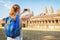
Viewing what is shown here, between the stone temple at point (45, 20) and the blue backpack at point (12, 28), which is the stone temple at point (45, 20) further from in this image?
the blue backpack at point (12, 28)

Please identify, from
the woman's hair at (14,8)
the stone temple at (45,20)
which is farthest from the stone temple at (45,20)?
the woman's hair at (14,8)

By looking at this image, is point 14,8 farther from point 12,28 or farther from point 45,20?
point 45,20

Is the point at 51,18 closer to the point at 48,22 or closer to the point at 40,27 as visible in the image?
the point at 48,22

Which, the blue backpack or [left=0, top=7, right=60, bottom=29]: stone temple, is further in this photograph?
[left=0, top=7, right=60, bottom=29]: stone temple

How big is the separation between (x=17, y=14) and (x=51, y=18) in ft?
76.1

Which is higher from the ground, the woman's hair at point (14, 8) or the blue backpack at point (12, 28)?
the woman's hair at point (14, 8)

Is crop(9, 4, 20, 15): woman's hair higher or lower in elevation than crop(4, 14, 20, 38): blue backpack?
higher

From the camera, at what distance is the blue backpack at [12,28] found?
6.27ft

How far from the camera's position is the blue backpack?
191cm

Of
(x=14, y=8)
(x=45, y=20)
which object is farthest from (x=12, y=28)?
(x=45, y=20)

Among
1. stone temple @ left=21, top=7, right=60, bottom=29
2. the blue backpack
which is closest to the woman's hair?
the blue backpack

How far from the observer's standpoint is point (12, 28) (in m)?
1.91

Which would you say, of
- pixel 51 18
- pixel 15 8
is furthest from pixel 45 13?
pixel 15 8

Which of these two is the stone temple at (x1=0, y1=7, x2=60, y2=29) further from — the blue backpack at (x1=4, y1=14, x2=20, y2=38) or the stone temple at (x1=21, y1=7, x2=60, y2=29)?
the blue backpack at (x1=4, y1=14, x2=20, y2=38)
